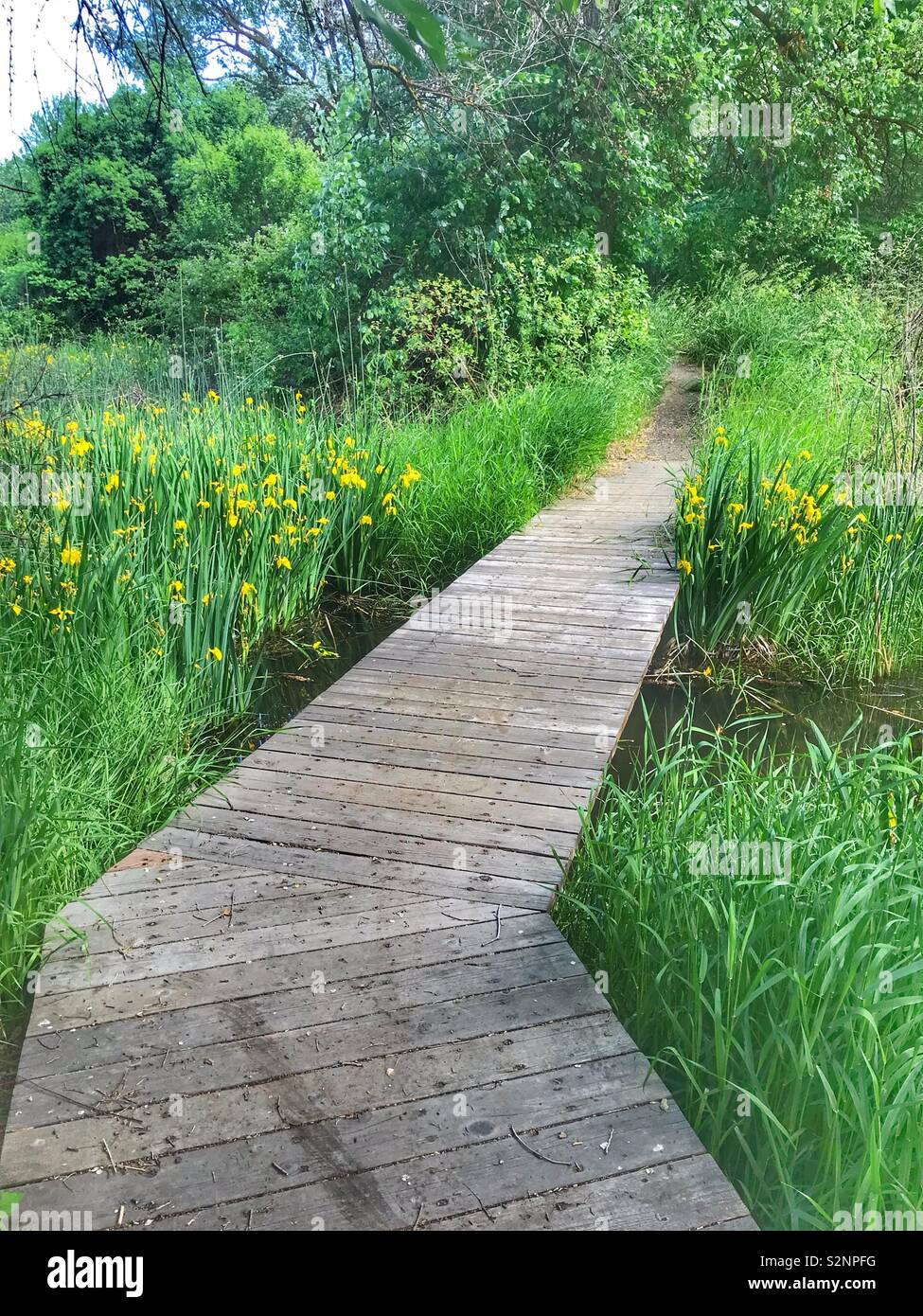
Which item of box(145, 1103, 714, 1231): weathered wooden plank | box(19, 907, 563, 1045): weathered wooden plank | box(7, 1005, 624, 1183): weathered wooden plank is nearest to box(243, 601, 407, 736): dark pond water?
box(19, 907, 563, 1045): weathered wooden plank

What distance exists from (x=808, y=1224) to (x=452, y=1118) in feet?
2.05

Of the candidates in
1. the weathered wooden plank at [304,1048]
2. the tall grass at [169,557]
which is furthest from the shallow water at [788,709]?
the weathered wooden plank at [304,1048]

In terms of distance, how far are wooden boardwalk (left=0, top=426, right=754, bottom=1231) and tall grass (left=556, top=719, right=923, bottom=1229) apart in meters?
0.16

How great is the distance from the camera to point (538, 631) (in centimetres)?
476

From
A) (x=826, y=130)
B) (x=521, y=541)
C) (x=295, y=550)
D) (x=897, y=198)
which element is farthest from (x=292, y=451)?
(x=897, y=198)

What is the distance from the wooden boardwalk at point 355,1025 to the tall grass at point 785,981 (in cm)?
16

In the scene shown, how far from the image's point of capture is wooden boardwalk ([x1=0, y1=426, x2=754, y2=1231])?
1.61 m

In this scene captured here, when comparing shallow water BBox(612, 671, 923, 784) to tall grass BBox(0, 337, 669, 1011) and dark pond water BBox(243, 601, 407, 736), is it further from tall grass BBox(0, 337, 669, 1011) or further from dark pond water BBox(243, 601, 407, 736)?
tall grass BBox(0, 337, 669, 1011)

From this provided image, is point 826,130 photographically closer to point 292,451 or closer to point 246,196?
point 246,196

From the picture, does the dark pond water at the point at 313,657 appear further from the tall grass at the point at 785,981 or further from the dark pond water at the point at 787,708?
the tall grass at the point at 785,981

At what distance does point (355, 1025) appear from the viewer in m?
2.02

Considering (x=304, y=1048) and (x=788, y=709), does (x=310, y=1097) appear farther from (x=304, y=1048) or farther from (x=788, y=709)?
(x=788, y=709)

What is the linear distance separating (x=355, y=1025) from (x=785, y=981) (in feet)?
2.92

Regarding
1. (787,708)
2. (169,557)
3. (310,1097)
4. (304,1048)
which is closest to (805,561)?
(787,708)
